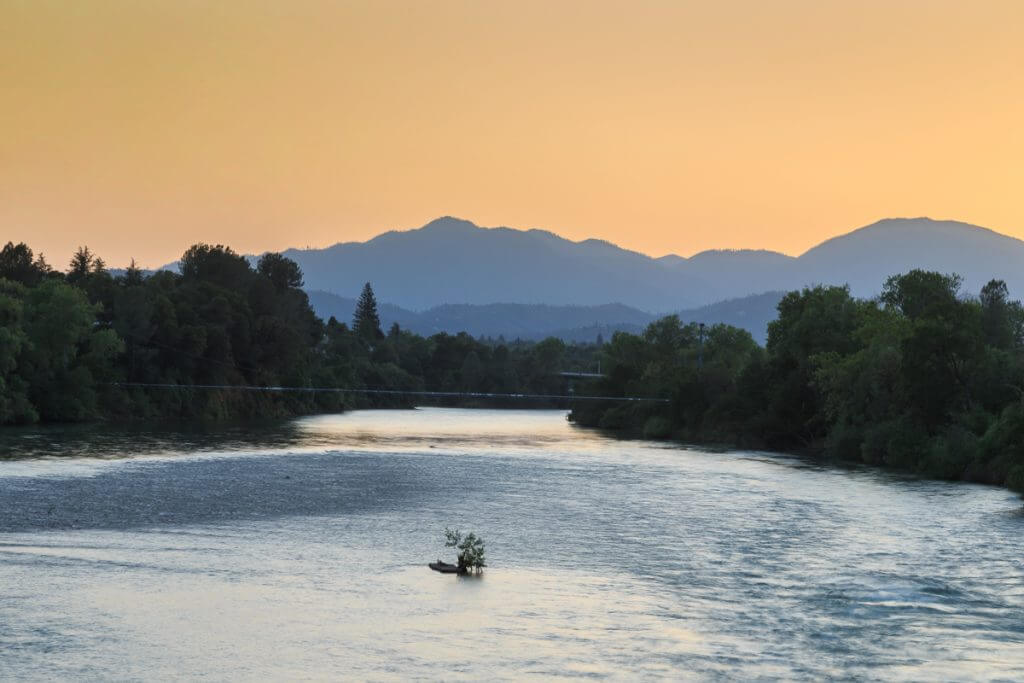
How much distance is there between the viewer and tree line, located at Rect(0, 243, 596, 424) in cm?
9938

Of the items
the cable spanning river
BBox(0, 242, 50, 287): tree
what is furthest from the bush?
BBox(0, 242, 50, 287): tree

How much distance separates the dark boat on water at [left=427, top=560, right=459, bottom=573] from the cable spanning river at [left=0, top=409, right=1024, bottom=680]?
A: 1.03 feet

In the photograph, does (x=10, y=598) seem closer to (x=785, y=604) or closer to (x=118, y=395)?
(x=785, y=604)

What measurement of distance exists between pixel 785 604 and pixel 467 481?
3155cm

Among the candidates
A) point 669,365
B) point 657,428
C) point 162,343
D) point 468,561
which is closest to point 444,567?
point 468,561

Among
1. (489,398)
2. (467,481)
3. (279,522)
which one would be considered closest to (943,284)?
(467,481)

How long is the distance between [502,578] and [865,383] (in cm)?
5049

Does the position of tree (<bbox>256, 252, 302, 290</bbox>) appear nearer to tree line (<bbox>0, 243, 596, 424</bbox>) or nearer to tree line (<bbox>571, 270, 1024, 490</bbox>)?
tree line (<bbox>0, 243, 596, 424</bbox>)

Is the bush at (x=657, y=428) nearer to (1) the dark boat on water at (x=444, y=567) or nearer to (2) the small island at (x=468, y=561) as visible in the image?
(1) the dark boat on water at (x=444, y=567)

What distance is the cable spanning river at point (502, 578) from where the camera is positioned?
2203 cm

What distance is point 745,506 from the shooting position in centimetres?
4744

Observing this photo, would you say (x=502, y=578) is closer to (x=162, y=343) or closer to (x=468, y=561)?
(x=468, y=561)

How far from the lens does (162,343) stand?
414ft

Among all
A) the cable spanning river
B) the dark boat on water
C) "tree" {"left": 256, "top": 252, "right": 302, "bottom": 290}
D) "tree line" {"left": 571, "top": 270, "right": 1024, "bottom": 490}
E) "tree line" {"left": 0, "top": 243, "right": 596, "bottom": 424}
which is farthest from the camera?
"tree" {"left": 256, "top": 252, "right": 302, "bottom": 290}
